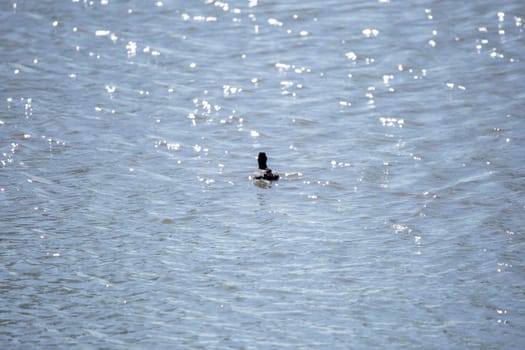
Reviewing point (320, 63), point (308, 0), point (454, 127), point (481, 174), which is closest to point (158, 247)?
point (481, 174)

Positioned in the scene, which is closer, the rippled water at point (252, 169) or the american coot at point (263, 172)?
the rippled water at point (252, 169)

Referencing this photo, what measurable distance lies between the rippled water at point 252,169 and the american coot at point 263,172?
0.14 meters

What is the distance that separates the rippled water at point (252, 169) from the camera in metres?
9.73

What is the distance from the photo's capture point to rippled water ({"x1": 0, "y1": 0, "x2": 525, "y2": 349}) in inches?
383

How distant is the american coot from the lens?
13180mm

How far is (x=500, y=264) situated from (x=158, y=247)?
3.71 metres

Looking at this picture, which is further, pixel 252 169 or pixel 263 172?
pixel 252 169

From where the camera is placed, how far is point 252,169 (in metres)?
13.8

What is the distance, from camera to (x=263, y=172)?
1322 cm

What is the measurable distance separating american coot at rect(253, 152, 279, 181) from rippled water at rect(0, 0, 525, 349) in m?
0.14

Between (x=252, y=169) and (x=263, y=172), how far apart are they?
22.7 inches

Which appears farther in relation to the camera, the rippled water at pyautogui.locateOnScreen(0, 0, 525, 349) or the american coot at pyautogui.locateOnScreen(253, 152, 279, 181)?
the american coot at pyautogui.locateOnScreen(253, 152, 279, 181)

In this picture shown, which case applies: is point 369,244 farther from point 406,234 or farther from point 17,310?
point 17,310

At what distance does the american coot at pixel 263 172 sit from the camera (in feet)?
43.2
